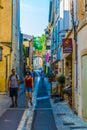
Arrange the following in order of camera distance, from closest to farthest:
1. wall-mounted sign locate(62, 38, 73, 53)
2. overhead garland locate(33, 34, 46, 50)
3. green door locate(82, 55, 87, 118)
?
green door locate(82, 55, 87, 118) → wall-mounted sign locate(62, 38, 73, 53) → overhead garland locate(33, 34, 46, 50)

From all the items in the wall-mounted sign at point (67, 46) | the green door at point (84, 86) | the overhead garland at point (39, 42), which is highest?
the overhead garland at point (39, 42)

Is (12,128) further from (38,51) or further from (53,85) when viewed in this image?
(38,51)

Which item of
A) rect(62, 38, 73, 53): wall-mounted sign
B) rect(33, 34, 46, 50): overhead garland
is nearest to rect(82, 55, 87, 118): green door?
rect(62, 38, 73, 53): wall-mounted sign

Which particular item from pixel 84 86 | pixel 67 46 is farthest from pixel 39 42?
pixel 84 86

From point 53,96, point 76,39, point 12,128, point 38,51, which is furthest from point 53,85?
point 38,51

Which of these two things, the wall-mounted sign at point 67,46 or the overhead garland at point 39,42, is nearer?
the wall-mounted sign at point 67,46

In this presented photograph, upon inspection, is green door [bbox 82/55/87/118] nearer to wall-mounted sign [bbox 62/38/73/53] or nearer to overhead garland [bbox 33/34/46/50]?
wall-mounted sign [bbox 62/38/73/53]

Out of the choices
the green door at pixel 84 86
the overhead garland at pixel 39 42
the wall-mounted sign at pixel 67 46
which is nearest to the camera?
the green door at pixel 84 86

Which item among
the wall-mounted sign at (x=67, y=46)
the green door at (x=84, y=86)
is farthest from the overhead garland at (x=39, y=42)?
the green door at (x=84, y=86)

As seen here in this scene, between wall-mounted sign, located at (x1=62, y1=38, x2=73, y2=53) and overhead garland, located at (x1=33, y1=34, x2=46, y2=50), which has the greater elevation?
overhead garland, located at (x1=33, y1=34, x2=46, y2=50)

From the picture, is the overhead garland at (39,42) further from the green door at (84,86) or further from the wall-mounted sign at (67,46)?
the green door at (84,86)

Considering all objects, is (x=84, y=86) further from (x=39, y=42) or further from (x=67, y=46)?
(x=39, y=42)

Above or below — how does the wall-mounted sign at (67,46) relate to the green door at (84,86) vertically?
above

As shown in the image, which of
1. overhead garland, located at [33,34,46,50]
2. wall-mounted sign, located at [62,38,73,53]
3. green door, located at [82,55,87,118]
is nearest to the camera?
green door, located at [82,55,87,118]
